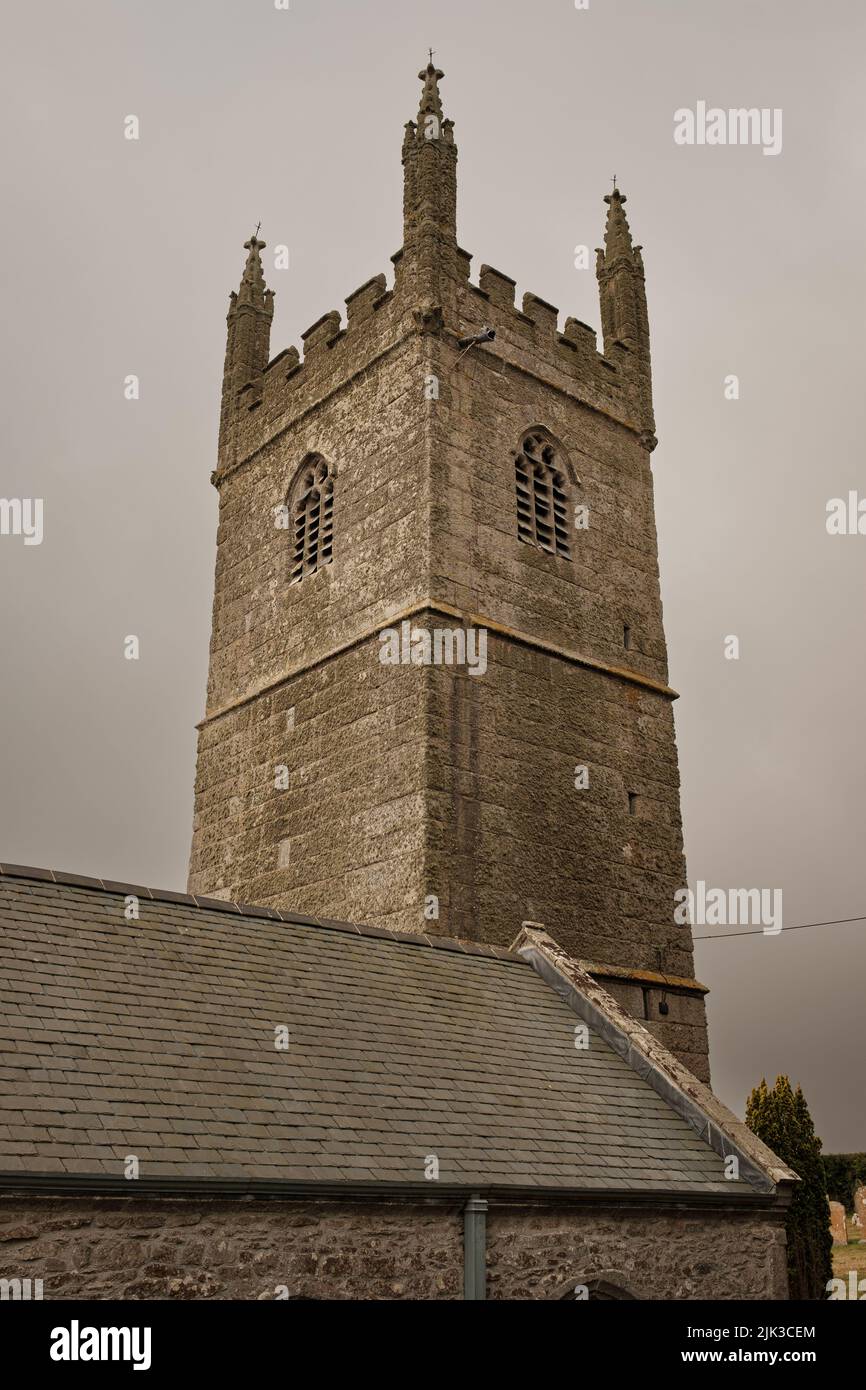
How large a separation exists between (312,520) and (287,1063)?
11.7 metres

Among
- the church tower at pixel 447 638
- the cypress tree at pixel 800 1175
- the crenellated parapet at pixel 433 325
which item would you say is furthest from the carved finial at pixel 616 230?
the cypress tree at pixel 800 1175

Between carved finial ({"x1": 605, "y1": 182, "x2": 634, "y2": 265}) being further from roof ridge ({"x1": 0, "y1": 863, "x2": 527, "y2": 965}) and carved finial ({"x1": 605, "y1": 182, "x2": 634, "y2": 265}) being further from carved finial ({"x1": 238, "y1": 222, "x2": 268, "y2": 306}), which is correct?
roof ridge ({"x1": 0, "y1": 863, "x2": 527, "y2": 965})

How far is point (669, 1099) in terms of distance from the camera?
11.4 metres

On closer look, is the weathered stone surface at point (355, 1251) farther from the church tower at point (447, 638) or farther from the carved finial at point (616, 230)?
the carved finial at point (616, 230)

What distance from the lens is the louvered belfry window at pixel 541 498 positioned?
58.3 feet

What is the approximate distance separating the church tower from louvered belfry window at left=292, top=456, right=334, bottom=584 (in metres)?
0.05

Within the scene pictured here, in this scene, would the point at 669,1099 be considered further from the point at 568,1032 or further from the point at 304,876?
the point at 304,876

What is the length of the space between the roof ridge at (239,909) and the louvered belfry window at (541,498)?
7.08 metres

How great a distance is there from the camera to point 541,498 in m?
18.2

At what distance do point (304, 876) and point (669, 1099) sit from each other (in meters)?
6.62

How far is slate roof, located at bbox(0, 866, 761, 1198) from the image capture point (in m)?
7.29

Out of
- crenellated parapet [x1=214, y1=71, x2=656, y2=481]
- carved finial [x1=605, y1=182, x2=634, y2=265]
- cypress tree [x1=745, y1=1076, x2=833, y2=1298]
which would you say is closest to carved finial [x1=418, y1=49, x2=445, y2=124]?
crenellated parapet [x1=214, y1=71, x2=656, y2=481]
